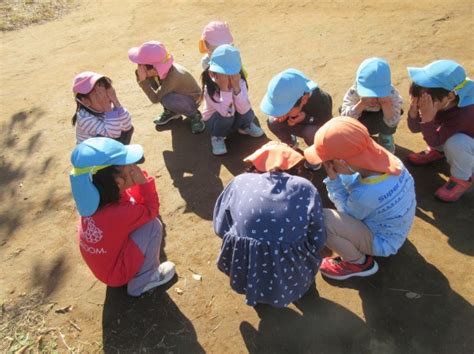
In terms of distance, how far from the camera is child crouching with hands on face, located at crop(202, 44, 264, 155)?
3719 mm

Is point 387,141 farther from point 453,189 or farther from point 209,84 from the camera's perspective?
point 209,84

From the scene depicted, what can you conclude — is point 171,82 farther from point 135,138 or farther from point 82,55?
point 82,55

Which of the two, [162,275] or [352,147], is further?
[162,275]

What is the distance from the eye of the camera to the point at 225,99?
158 inches

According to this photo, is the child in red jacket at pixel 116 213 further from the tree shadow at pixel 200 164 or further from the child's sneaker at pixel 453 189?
the child's sneaker at pixel 453 189

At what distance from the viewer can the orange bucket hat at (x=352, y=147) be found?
238cm

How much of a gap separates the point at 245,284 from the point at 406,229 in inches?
45.0

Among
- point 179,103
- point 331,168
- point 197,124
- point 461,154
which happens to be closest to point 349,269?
point 331,168

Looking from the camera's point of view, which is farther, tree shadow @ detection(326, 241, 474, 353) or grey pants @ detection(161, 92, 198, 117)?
grey pants @ detection(161, 92, 198, 117)

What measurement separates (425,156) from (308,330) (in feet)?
6.75

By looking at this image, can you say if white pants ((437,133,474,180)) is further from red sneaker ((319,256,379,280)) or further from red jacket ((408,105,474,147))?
red sneaker ((319,256,379,280))

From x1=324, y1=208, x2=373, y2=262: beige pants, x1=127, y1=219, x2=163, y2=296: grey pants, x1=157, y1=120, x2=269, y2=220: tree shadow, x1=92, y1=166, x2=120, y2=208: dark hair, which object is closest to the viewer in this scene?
x1=92, y1=166, x2=120, y2=208: dark hair

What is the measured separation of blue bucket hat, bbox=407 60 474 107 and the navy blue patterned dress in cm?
147

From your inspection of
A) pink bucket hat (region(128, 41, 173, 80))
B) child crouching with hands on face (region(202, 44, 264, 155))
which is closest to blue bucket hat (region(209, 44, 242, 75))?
child crouching with hands on face (region(202, 44, 264, 155))
